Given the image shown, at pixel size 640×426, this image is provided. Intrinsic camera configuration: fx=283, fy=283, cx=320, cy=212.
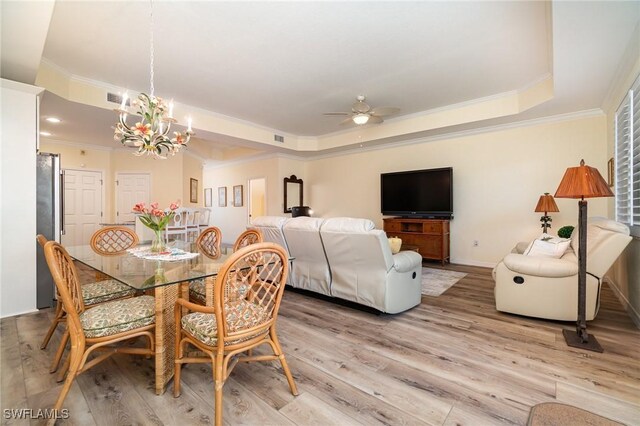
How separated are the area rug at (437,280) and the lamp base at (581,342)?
135 centimetres

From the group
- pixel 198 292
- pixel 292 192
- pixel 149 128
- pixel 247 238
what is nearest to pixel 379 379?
pixel 198 292

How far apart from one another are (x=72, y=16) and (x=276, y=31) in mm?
1922

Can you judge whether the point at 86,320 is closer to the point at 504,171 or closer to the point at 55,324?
the point at 55,324

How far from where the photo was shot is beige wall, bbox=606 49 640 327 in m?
2.69

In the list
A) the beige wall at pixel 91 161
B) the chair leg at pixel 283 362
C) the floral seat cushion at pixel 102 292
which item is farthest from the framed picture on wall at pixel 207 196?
the chair leg at pixel 283 362

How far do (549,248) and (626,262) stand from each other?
37.9 inches

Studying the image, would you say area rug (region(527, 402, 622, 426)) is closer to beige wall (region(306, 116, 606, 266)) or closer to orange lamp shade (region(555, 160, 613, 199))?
orange lamp shade (region(555, 160, 613, 199))

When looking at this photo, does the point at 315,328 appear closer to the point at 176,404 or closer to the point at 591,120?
the point at 176,404

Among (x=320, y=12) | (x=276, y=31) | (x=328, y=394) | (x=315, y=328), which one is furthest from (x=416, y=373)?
(x=276, y=31)

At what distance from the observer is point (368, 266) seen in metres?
2.88

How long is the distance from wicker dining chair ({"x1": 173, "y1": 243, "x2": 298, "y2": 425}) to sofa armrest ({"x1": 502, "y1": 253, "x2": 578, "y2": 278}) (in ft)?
7.99

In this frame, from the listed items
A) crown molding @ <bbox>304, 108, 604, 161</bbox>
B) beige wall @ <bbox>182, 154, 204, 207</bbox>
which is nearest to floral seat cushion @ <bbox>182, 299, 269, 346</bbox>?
crown molding @ <bbox>304, 108, 604, 161</bbox>

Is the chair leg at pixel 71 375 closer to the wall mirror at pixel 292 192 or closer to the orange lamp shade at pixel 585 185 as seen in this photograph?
the orange lamp shade at pixel 585 185

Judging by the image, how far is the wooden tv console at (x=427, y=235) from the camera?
5.29 metres
